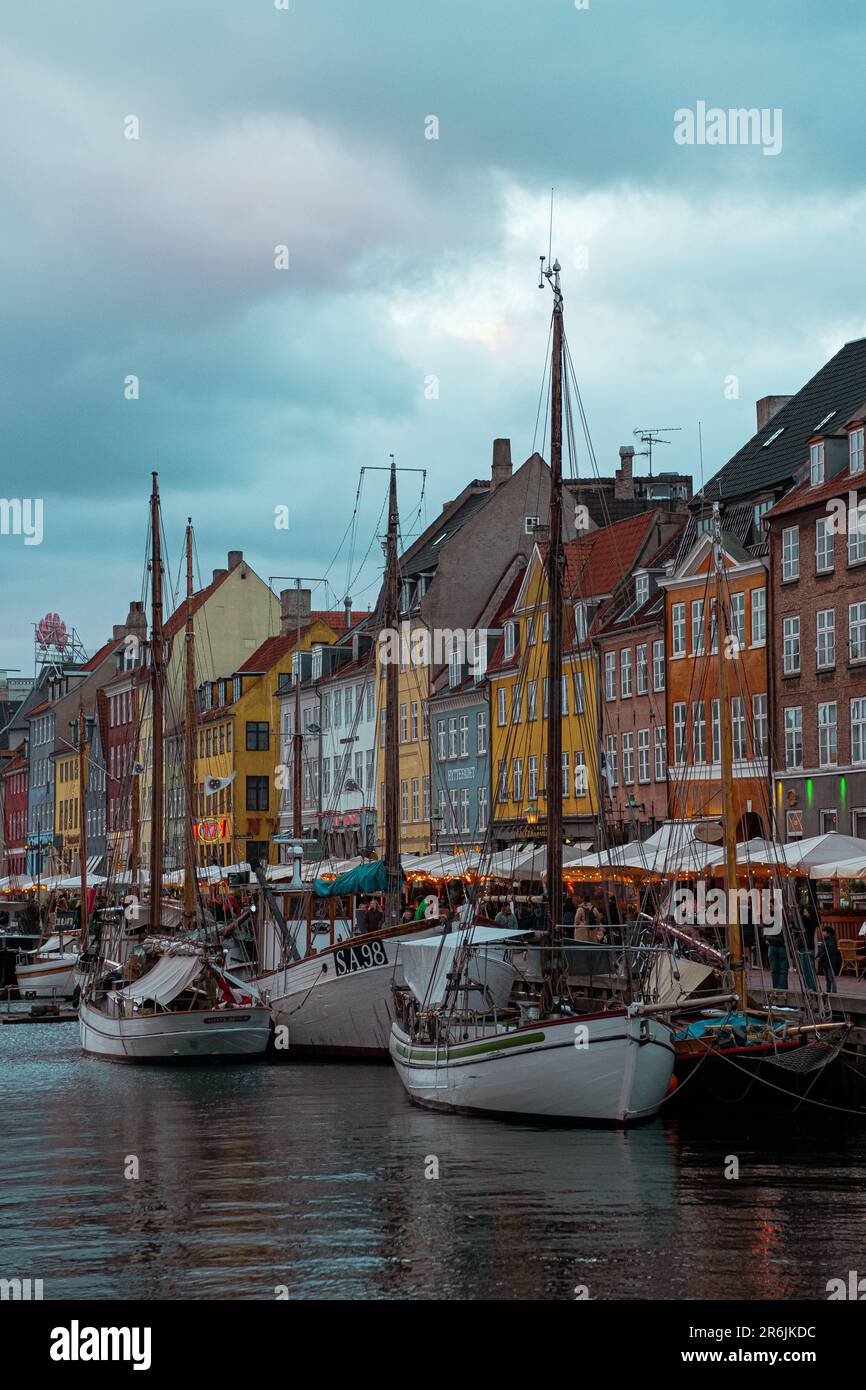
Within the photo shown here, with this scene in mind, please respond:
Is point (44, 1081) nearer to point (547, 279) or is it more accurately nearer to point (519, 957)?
point (519, 957)

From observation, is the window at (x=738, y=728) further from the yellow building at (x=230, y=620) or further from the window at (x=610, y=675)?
the yellow building at (x=230, y=620)

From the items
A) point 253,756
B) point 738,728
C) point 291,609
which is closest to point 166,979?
point 738,728

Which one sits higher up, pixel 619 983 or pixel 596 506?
pixel 596 506

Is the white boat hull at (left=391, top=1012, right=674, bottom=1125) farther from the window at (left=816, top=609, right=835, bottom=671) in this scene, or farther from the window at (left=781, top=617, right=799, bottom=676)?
the window at (left=781, top=617, right=799, bottom=676)

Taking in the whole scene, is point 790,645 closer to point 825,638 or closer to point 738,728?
point 825,638

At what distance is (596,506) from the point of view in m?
92.7

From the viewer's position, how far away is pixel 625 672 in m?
76.8

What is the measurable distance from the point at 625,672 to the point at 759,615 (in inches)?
435

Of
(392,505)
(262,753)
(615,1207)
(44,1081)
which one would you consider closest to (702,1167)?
(615,1207)

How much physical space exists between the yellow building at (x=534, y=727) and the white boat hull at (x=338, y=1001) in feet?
93.1

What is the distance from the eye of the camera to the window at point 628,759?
75500mm

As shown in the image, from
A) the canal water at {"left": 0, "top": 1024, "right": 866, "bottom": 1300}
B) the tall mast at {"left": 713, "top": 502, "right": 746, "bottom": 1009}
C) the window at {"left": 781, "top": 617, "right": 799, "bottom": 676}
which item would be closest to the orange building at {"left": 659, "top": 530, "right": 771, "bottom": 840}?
the window at {"left": 781, "top": 617, "right": 799, "bottom": 676}

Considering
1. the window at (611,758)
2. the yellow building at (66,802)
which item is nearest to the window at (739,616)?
the window at (611,758)
